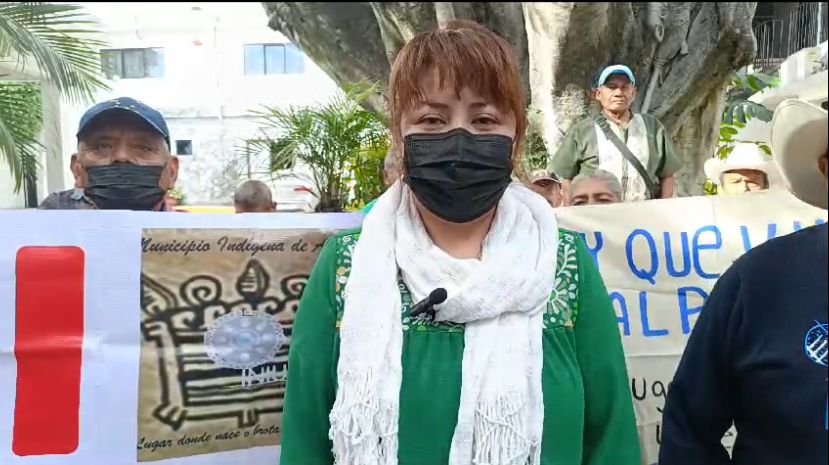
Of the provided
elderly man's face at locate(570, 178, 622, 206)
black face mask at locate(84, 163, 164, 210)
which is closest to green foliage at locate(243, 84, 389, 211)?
elderly man's face at locate(570, 178, 622, 206)

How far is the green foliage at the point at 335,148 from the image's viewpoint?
5.77 metres

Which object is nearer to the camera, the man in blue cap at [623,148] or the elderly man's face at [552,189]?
the elderly man's face at [552,189]

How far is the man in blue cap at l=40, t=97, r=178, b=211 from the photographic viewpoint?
2291 millimetres

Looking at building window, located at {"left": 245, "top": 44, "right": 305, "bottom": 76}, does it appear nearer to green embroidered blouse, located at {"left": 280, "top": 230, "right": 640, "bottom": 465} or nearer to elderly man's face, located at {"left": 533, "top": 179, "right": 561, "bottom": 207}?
elderly man's face, located at {"left": 533, "top": 179, "right": 561, "bottom": 207}

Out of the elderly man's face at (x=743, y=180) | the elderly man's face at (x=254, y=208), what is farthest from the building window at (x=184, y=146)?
the elderly man's face at (x=743, y=180)

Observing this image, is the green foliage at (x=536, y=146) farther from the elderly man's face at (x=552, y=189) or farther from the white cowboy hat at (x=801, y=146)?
the white cowboy hat at (x=801, y=146)

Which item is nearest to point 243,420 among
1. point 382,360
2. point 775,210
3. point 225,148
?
point 382,360

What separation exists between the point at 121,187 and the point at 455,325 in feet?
4.63

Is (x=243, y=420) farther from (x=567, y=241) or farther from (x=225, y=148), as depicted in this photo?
(x=225, y=148)

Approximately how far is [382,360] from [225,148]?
2434cm

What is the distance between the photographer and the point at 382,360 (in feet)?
4.55

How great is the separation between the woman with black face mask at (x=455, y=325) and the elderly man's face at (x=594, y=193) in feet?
5.87

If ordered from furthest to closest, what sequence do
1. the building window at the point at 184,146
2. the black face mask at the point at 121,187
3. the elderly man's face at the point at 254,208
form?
1. the building window at the point at 184,146
2. the elderly man's face at the point at 254,208
3. the black face mask at the point at 121,187

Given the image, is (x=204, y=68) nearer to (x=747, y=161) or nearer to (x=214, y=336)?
(x=747, y=161)
